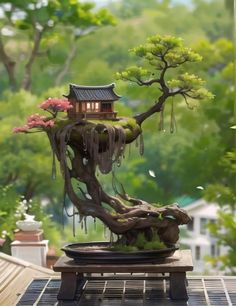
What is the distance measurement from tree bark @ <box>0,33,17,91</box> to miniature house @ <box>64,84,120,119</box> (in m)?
3.88

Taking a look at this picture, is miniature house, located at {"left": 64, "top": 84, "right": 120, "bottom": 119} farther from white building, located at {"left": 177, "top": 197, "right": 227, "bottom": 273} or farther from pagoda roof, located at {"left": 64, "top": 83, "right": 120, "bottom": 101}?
white building, located at {"left": 177, "top": 197, "right": 227, "bottom": 273}

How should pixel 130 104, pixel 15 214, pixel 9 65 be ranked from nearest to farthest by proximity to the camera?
pixel 15 214 < pixel 130 104 < pixel 9 65

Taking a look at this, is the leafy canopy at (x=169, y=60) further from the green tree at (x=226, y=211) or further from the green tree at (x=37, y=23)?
the green tree at (x=37, y=23)

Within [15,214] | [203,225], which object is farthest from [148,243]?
[203,225]

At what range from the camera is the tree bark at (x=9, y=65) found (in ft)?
29.7

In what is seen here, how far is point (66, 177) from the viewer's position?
5035 millimetres

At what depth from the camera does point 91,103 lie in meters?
5.21

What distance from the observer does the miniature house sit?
5.16m

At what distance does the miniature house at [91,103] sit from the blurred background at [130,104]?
3.17m

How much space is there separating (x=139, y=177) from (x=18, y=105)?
5.29ft

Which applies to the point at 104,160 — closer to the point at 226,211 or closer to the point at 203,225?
the point at 226,211

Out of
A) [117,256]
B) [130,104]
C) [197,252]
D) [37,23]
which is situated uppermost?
[37,23]

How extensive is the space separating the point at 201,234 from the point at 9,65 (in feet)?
9.76

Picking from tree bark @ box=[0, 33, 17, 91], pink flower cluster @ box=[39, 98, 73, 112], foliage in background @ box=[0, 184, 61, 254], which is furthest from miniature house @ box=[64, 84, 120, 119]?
tree bark @ box=[0, 33, 17, 91]
